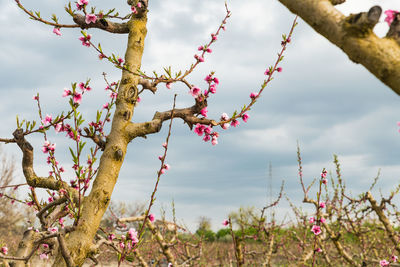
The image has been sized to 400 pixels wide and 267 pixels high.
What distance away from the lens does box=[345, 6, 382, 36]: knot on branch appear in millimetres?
1535

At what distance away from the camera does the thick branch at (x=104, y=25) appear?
13.0ft

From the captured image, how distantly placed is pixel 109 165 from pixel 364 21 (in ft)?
7.90

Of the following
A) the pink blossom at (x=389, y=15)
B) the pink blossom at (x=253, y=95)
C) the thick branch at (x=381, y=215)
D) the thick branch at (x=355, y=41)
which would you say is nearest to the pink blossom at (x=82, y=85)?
the pink blossom at (x=253, y=95)

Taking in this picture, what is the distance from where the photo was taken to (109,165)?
3.15m

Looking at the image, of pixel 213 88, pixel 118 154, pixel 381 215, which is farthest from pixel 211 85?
pixel 381 215

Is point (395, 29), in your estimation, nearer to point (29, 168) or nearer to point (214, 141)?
point (214, 141)

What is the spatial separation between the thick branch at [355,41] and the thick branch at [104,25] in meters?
2.76

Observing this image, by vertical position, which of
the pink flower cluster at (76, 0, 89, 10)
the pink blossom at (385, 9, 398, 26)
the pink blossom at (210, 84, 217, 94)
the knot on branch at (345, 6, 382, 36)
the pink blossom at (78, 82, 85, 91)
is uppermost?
the pink flower cluster at (76, 0, 89, 10)

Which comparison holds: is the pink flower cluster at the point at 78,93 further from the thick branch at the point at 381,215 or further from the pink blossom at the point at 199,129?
the thick branch at the point at 381,215

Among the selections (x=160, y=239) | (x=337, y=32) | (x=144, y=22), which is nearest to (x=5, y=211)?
(x=160, y=239)

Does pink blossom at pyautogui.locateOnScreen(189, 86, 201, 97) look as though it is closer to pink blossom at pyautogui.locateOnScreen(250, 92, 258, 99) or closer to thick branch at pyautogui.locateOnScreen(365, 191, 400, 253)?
pink blossom at pyautogui.locateOnScreen(250, 92, 258, 99)

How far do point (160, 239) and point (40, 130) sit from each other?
7.63ft

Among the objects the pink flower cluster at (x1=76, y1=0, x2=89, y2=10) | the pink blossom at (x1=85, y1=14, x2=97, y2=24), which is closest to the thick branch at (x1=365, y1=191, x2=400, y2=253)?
the pink blossom at (x1=85, y1=14, x2=97, y2=24)

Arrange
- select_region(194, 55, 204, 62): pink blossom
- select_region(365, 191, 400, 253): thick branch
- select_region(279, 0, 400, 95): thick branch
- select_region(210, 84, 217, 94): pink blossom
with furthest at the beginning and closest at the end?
1. select_region(365, 191, 400, 253): thick branch
2. select_region(194, 55, 204, 62): pink blossom
3. select_region(210, 84, 217, 94): pink blossom
4. select_region(279, 0, 400, 95): thick branch
